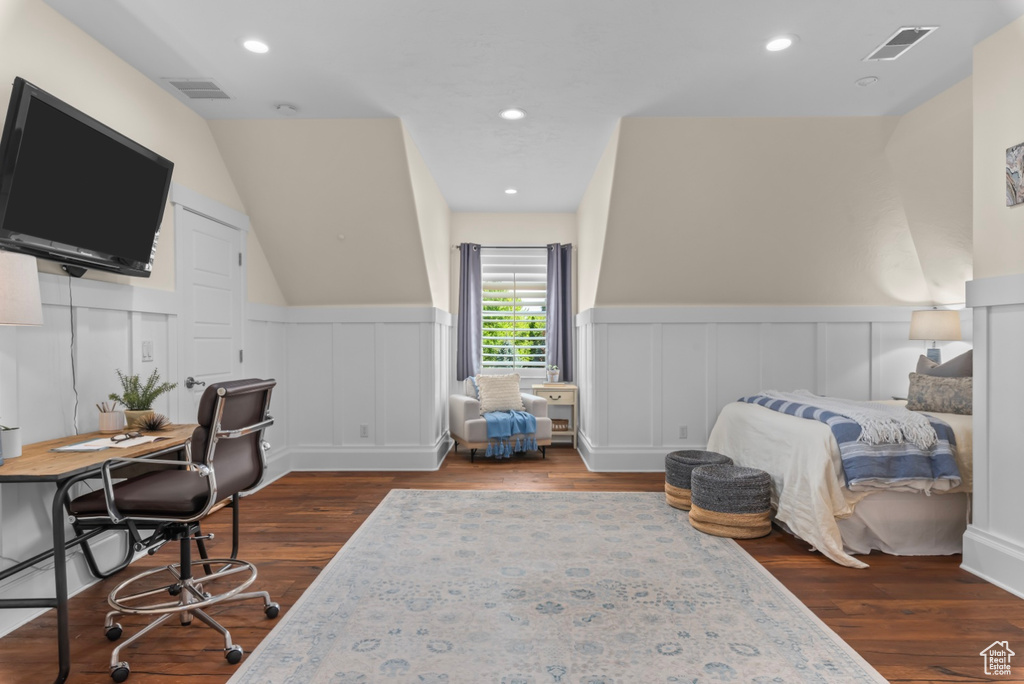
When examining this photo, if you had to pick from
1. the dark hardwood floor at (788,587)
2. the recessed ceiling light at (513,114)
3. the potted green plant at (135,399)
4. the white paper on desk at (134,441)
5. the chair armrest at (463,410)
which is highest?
the recessed ceiling light at (513,114)

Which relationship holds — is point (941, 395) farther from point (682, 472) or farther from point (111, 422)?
point (111, 422)

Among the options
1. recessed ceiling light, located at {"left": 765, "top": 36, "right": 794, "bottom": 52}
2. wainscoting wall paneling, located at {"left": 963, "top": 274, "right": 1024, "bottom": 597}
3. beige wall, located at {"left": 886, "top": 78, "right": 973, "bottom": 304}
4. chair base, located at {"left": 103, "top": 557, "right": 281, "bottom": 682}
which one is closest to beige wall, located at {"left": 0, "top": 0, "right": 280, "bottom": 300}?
chair base, located at {"left": 103, "top": 557, "right": 281, "bottom": 682}

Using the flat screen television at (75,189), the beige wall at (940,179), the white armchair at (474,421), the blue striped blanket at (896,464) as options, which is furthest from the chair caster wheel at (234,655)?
the beige wall at (940,179)

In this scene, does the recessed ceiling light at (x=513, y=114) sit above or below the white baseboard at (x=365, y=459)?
above

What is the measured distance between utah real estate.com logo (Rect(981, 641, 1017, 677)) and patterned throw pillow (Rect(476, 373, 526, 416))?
403cm

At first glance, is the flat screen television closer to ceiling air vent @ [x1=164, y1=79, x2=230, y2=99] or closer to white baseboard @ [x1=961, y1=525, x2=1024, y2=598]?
ceiling air vent @ [x1=164, y1=79, x2=230, y2=99]

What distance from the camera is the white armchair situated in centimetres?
536

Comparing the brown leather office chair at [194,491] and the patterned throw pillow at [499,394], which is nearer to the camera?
the brown leather office chair at [194,491]

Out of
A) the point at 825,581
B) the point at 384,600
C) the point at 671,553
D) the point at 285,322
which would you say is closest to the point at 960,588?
the point at 825,581

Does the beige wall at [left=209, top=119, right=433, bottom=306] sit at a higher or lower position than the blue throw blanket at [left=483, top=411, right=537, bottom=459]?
higher

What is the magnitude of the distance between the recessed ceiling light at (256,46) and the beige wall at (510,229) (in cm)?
355

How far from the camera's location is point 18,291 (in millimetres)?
1971

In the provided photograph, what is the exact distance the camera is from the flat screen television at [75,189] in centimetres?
225

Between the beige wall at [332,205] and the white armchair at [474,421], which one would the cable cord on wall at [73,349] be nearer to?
the beige wall at [332,205]
